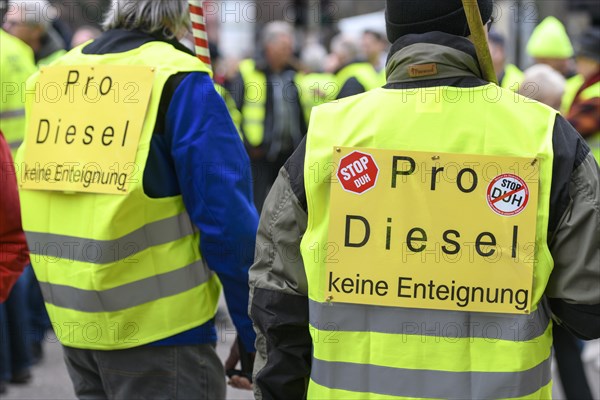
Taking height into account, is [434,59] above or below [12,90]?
above

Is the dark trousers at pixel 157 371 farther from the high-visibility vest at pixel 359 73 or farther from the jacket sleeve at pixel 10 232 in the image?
the high-visibility vest at pixel 359 73

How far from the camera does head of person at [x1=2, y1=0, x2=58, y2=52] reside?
23.6 feet

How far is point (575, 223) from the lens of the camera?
238 centimetres

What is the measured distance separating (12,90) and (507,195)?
414 centimetres

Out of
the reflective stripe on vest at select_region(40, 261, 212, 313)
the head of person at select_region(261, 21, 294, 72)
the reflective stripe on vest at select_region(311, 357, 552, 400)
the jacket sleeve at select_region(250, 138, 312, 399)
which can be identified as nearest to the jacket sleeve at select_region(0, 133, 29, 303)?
the reflective stripe on vest at select_region(40, 261, 212, 313)

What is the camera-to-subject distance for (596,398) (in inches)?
230

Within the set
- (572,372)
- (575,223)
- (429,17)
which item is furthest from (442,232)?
(572,372)

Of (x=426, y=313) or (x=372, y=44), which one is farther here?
(x=372, y=44)

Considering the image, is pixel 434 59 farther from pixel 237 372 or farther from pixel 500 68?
pixel 500 68

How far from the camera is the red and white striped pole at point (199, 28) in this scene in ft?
11.4

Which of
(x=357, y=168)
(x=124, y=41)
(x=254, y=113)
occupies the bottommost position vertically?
(x=254, y=113)

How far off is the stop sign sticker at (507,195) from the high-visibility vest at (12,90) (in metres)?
3.89

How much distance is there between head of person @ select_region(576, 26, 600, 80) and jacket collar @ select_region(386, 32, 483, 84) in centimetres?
364

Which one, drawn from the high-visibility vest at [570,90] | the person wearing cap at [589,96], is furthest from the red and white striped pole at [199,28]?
the high-visibility vest at [570,90]
